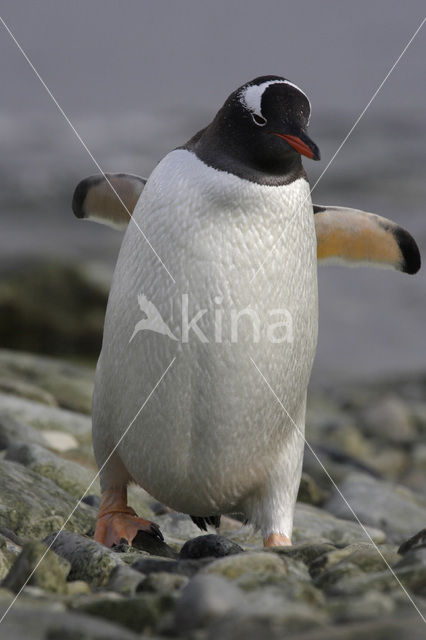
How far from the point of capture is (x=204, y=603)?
164cm

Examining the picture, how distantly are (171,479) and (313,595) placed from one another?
1130 mm

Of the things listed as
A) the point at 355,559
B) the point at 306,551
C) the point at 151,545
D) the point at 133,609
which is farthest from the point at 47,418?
the point at 133,609

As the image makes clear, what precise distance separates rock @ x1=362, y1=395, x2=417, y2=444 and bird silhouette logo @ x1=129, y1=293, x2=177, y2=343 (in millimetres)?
5431

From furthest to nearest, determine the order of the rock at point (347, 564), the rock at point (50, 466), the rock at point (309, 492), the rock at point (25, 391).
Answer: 1. the rock at point (25, 391)
2. the rock at point (309, 492)
3. the rock at point (50, 466)
4. the rock at point (347, 564)

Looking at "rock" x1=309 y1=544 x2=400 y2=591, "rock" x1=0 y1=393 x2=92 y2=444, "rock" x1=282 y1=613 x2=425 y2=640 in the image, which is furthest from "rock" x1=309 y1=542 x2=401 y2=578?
→ "rock" x1=0 y1=393 x2=92 y2=444

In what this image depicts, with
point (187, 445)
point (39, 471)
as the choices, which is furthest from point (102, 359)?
point (39, 471)

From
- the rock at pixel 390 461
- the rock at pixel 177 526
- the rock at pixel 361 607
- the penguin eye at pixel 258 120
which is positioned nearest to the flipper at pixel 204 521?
the rock at pixel 177 526

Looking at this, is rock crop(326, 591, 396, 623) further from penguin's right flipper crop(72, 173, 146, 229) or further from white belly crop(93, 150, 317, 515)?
penguin's right flipper crop(72, 173, 146, 229)

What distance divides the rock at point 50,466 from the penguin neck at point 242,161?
4.74 feet

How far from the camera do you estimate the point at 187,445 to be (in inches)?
112

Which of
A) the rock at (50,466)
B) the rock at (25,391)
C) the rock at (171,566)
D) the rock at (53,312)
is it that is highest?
the rock at (171,566)

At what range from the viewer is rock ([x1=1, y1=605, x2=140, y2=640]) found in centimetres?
155

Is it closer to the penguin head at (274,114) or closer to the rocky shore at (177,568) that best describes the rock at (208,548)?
the rocky shore at (177,568)

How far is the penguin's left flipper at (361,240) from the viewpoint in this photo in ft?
11.3
